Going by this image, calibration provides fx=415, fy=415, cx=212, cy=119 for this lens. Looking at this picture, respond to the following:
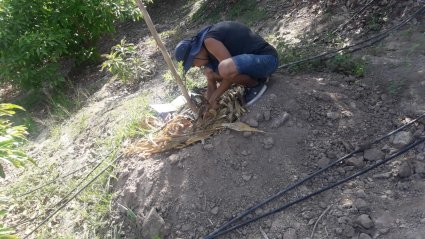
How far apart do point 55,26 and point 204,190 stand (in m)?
3.71

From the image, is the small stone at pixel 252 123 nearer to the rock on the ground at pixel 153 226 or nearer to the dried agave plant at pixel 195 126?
the dried agave plant at pixel 195 126

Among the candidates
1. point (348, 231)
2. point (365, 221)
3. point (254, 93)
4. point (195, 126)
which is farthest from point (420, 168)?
point (195, 126)

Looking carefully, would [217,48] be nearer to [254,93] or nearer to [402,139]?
[254,93]

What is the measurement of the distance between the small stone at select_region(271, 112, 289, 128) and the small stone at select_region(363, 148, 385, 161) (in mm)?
630

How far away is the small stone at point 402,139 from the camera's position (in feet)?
9.63

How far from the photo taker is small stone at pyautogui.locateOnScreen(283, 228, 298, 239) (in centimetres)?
260

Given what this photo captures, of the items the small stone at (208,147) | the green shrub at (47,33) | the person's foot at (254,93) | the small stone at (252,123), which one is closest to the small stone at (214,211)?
the small stone at (208,147)

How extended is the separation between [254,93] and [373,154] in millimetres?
1039

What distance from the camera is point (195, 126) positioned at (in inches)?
131

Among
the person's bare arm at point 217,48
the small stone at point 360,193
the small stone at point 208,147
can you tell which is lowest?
the small stone at point 360,193

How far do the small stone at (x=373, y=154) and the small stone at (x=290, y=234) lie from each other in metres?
0.77

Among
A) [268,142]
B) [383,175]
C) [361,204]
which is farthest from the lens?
[268,142]

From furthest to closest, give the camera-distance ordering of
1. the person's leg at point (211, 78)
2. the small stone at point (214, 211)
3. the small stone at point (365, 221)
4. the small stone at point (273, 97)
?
the person's leg at point (211, 78) < the small stone at point (273, 97) < the small stone at point (214, 211) < the small stone at point (365, 221)

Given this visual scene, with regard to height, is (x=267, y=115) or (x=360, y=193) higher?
(x=267, y=115)
